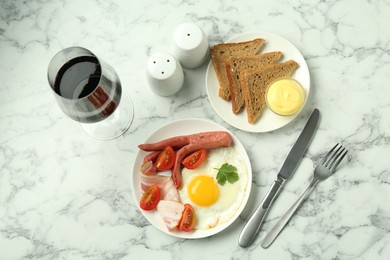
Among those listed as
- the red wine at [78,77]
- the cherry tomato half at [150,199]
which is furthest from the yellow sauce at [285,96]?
the red wine at [78,77]

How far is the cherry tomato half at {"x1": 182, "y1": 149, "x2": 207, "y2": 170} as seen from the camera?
164 centimetres

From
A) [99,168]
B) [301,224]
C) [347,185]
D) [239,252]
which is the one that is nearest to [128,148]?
[99,168]

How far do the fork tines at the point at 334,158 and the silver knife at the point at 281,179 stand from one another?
8 centimetres

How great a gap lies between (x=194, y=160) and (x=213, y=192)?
12cm

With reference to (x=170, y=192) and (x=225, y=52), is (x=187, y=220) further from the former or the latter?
(x=225, y=52)

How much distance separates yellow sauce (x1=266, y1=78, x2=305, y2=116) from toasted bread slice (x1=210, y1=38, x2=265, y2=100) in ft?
0.46

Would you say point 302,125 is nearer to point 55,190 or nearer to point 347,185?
point 347,185

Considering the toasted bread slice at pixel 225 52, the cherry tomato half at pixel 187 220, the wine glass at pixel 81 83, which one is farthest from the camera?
the toasted bread slice at pixel 225 52

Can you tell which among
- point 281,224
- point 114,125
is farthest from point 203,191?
point 114,125

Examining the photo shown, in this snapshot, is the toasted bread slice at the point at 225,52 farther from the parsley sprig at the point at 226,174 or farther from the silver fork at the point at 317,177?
the silver fork at the point at 317,177

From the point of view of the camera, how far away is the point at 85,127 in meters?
1.73

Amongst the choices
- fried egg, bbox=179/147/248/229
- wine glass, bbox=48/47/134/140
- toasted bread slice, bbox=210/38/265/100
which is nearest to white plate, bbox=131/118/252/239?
→ fried egg, bbox=179/147/248/229

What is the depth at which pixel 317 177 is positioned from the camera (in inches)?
A: 65.4

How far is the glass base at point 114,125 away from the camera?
1728 millimetres
